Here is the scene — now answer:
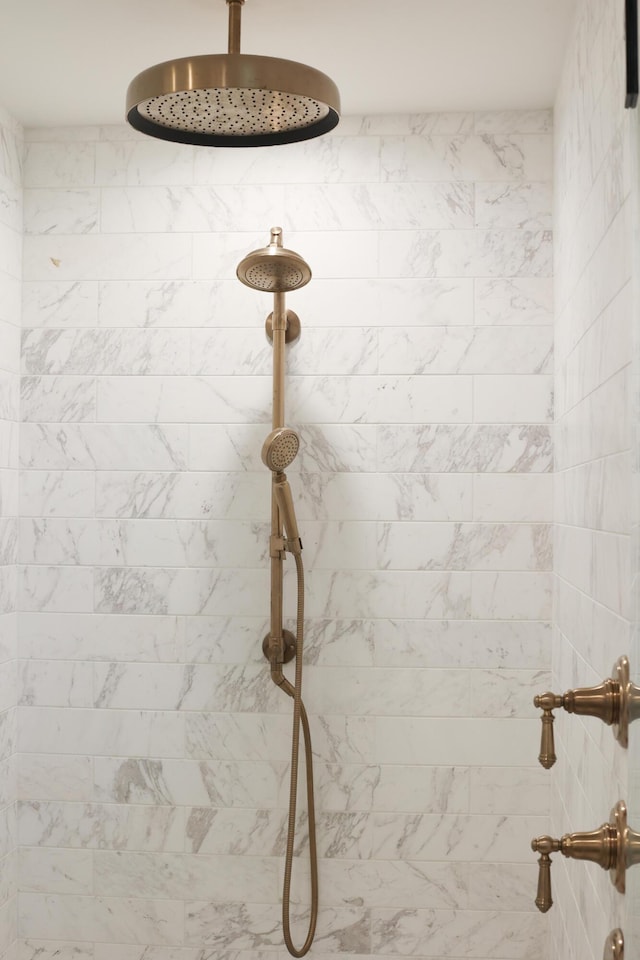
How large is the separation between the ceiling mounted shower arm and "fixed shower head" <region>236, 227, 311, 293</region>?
44cm

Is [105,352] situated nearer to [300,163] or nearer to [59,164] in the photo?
[59,164]

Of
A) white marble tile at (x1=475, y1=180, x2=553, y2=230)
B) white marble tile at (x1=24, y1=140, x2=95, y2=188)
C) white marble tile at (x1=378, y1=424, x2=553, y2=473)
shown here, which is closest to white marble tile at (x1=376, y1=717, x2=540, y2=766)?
white marble tile at (x1=378, y1=424, x2=553, y2=473)

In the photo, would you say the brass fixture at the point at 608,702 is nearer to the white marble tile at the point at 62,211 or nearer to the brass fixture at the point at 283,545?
the brass fixture at the point at 283,545

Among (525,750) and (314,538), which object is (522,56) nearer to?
(314,538)

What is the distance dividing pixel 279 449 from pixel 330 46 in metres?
0.89

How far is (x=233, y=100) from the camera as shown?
161 cm

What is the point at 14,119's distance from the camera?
2420 millimetres

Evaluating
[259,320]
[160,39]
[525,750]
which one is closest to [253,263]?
[259,320]

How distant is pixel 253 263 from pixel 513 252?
706 mm

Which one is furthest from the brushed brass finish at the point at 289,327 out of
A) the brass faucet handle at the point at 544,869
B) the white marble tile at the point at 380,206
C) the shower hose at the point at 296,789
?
the brass faucet handle at the point at 544,869

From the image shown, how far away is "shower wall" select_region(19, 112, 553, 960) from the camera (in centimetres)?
233

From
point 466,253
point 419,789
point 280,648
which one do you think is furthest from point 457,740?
point 466,253

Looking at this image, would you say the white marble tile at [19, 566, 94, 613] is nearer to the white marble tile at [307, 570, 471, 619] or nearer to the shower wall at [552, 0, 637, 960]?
the white marble tile at [307, 570, 471, 619]

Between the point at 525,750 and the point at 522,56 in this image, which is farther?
the point at 525,750
